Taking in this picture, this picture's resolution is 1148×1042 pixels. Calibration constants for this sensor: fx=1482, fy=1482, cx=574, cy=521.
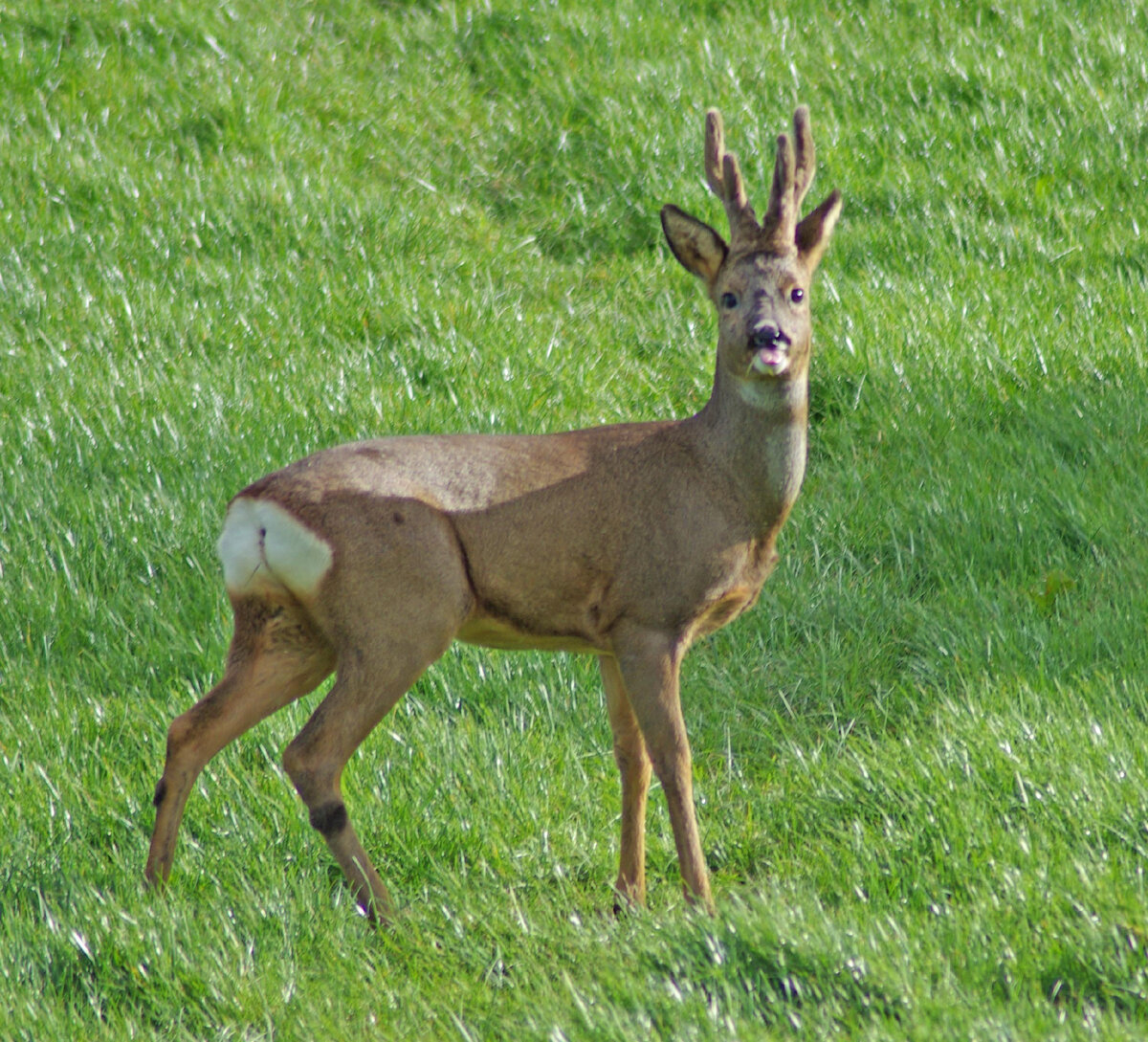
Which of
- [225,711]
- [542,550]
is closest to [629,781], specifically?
[542,550]

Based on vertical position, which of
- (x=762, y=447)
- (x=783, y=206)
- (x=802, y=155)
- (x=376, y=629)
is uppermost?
(x=802, y=155)

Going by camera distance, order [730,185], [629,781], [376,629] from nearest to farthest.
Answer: [376,629] → [730,185] → [629,781]

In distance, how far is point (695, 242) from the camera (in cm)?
380

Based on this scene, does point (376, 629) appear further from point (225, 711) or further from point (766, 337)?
point (766, 337)

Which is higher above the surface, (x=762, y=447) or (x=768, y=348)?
(x=768, y=348)

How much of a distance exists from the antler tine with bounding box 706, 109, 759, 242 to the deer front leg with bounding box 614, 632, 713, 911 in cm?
105

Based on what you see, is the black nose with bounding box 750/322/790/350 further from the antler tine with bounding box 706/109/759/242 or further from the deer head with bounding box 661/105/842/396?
the antler tine with bounding box 706/109/759/242

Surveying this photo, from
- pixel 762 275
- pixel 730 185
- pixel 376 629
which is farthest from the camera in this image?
pixel 730 185

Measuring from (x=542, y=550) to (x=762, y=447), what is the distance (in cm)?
64

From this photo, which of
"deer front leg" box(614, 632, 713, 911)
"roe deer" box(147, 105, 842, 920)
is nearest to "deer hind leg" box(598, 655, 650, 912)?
"roe deer" box(147, 105, 842, 920)

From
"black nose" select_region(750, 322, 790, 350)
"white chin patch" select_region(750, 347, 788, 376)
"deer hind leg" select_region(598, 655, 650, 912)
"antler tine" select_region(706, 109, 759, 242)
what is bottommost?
"deer hind leg" select_region(598, 655, 650, 912)

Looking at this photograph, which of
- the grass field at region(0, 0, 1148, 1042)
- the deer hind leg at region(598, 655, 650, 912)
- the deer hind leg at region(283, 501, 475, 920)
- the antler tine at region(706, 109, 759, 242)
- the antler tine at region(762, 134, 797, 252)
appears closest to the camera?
the grass field at region(0, 0, 1148, 1042)

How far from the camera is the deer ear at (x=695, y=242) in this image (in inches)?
148

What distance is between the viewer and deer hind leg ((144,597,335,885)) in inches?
148
